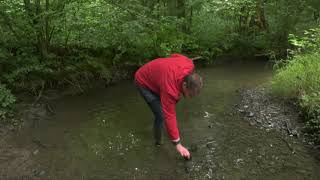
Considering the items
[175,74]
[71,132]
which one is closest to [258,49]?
[71,132]

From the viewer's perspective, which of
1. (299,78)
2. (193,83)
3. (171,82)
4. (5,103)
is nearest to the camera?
(193,83)

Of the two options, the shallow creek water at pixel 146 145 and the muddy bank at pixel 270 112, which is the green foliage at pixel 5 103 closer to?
the shallow creek water at pixel 146 145

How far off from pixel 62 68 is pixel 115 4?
78.2 inches

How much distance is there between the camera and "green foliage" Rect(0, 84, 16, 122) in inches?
308

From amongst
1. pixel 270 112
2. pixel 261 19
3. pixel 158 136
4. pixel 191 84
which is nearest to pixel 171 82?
pixel 191 84

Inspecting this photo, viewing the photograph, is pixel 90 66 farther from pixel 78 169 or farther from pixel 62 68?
pixel 78 169

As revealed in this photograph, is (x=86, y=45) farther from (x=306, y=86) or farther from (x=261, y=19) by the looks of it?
(x=261, y=19)

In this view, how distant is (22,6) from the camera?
9.18 meters

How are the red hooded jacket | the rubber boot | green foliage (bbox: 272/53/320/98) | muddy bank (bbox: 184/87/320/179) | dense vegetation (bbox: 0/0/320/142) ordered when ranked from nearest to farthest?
the red hooded jacket < muddy bank (bbox: 184/87/320/179) < the rubber boot < green foliage (bbox: 272/53/320/98) < dense vegetation (bbox: 0/0/320/142)

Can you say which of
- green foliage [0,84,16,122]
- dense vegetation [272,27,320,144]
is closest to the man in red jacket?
dense vegetation [272,27,320,144]

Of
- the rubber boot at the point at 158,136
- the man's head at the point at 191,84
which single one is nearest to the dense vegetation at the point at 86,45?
the rubber boot at the point at 158,136

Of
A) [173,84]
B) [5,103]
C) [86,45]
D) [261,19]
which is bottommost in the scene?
[5,103]

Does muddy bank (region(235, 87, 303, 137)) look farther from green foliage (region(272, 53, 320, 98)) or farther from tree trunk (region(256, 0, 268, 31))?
tree trunk (region(256, 0, 268, 31))

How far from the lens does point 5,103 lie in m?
7.93
